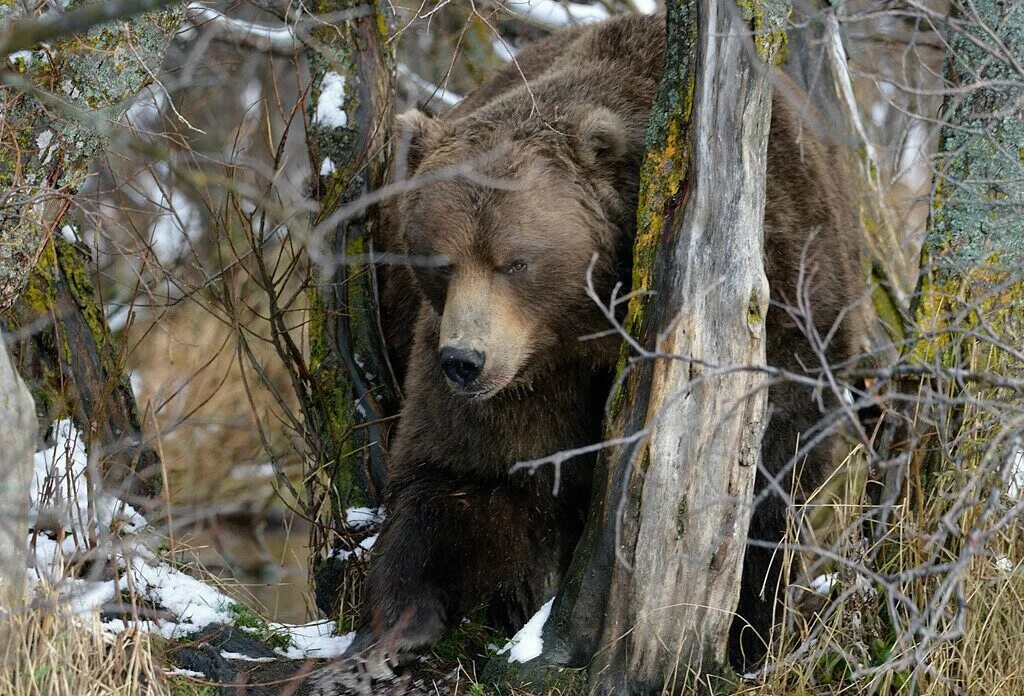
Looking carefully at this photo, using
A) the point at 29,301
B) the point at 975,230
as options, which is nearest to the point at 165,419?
the point at 29,301

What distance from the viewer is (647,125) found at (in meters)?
4.73

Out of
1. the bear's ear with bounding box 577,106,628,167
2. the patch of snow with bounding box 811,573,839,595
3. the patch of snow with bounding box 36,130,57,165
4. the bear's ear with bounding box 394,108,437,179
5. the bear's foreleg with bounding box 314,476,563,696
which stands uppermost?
the patch of snow with bounding box 36,130,57,165

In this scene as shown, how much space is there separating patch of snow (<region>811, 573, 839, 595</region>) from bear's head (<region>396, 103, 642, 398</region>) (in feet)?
4.02

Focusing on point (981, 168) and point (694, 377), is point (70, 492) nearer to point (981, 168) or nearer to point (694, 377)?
point (694, 377)

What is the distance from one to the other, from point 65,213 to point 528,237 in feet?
6.54

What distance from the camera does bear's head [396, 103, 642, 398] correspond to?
4.47 metres

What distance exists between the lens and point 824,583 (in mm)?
5617

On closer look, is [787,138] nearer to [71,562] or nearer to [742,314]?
[742,314]

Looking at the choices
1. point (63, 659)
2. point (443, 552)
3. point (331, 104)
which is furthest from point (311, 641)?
point (331, 104)

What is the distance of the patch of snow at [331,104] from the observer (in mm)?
6023

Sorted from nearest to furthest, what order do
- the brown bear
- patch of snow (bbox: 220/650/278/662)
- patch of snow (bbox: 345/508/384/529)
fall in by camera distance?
the brown bear → patch of snow (bbox: 220/650/278/662) → patch of snow (bbox: 345/508/384/529)

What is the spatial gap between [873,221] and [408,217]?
271 centimetres

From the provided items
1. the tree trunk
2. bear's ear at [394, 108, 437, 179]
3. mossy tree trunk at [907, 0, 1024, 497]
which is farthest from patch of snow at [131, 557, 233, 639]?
mossy tree trunk at [907, 0, 1024, 497]

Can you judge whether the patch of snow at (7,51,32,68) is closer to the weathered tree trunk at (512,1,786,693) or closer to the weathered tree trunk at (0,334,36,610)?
the weathered tree trunk at (0,334,36,610)
